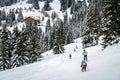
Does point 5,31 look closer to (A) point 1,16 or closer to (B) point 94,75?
(B) point 94,75

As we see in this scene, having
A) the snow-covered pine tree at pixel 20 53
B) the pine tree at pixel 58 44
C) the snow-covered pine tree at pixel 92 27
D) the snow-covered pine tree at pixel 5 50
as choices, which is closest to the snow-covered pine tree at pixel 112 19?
the snow-covered pine tree at pixel 92 27

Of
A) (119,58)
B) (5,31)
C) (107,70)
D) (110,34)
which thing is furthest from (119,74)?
(5,31)

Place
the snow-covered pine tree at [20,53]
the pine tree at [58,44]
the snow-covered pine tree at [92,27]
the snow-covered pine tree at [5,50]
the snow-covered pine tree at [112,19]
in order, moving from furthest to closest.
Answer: the pine tree at [58,44] → the snow-covered pine tree at [92,27] → the snow-covered pine tree at [5,50] → the snow-covered pine tree at [20,53] → the snow-covered pine tree at [112,19]

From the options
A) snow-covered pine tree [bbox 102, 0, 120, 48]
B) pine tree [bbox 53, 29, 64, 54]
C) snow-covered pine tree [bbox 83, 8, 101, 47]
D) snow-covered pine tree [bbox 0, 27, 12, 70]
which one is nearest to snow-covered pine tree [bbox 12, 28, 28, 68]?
snow-covered pine tree [bbox 0, 27, 12, 70]

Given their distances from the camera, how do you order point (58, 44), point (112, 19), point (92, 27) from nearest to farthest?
point (112, 19)
point (92, 27)
point (58, 44)

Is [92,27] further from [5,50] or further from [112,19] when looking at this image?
[5,50]

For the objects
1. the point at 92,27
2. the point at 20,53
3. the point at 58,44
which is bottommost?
the point at 58,44

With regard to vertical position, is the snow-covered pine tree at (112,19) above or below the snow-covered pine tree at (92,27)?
above

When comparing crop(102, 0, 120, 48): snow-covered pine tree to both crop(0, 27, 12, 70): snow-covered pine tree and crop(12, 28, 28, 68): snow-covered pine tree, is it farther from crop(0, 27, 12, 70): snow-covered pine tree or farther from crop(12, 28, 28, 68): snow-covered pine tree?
crop(0, 27, 12, 70): snow-covered pine tree

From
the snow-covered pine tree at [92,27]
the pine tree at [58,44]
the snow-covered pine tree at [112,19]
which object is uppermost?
the snow-covered pine tree at [112,19]

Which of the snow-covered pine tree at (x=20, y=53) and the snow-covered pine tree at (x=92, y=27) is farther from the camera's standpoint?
the snow-covered pine tree at (x=92, y=27)

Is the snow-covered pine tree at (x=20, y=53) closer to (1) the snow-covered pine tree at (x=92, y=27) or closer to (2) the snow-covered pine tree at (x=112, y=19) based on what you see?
(1) the snow-covered pine tree at (x=92, y=27)

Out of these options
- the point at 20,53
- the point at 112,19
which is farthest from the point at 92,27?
the point at 112,19

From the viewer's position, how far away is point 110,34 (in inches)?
1162
